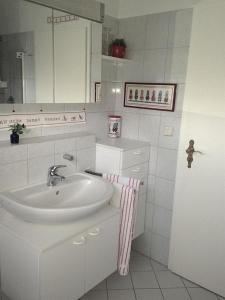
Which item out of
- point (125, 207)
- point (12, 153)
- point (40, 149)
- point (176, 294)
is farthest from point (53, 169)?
point (176, 294)

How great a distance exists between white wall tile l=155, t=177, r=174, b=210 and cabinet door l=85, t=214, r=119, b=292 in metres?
0.61

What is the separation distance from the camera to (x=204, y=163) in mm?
1908

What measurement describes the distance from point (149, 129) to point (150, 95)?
0.26 m

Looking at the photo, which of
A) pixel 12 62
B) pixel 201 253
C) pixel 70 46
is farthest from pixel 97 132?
pixel 201 253

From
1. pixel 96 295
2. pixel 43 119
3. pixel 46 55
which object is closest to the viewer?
pixel 46 55

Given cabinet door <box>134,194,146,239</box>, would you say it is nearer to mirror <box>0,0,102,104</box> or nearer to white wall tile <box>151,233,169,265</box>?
white wall tile <box>151,233,169,265</box>

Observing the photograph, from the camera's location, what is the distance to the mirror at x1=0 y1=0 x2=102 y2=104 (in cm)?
147

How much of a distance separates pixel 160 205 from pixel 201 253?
1.50 ft

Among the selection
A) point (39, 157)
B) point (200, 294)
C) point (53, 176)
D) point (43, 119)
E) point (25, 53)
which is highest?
point (25, 53)

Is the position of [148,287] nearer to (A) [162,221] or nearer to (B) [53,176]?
(A) [162,221]

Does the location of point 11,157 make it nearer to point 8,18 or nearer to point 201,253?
point 8,18

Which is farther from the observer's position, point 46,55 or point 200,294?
point 200,294

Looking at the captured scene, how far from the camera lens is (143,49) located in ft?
6.97

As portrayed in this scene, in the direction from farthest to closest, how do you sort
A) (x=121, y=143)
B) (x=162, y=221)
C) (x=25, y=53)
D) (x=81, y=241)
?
1. (x=162, y=221)
2. (x=121, y=143)
3. (x=25, y=53)
4. (x=81, y=241)
